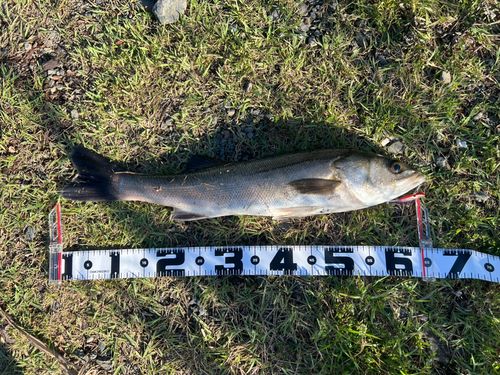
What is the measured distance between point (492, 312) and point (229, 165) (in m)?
3.70

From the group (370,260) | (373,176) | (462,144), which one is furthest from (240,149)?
(462,144)

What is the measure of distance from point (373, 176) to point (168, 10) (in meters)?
3.53

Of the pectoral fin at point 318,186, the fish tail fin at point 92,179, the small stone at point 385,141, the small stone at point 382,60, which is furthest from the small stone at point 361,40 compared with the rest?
the fish tail fin at point 92,179

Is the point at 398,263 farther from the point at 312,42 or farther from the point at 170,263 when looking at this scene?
the point at 312,42

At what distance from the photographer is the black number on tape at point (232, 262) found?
149 inches

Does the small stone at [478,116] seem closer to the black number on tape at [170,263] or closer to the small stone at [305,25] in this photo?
the small stone at [305,25]

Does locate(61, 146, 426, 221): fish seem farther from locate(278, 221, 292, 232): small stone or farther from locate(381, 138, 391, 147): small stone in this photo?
locate(381, 138, 391, 147): small stone

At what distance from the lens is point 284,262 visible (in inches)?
148

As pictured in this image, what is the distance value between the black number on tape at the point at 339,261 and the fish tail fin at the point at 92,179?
2798mm

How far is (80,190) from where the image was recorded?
3.88 metres

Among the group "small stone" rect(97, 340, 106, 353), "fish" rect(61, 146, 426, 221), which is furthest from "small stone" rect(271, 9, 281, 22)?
"small stone" rect(97, 340, 106, 353)

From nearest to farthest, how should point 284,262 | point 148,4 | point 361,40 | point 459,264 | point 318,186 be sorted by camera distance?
point 318,186, point 459,264, point 284,262, point 361,40, point 148,4

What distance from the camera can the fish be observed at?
3.45 m

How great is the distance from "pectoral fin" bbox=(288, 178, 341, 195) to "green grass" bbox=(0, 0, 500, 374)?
615mm
